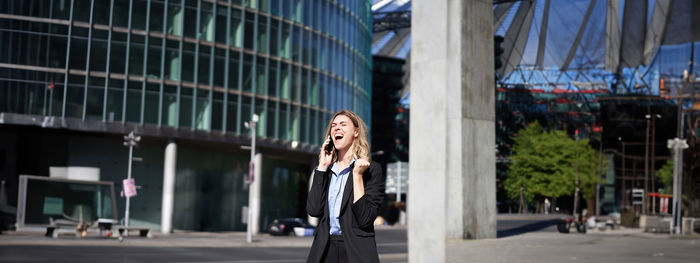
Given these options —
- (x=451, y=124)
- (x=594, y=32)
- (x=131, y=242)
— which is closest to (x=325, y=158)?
(x=451, y=124)

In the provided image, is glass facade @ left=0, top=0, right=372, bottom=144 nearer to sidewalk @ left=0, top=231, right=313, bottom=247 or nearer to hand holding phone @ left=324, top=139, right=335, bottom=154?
sidewalk @ left=0, top=231, right=313, bottom=247

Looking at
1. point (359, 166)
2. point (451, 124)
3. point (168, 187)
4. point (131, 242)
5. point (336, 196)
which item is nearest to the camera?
point (359, 166)

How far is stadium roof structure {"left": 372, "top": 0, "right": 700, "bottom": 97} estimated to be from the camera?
8856cm

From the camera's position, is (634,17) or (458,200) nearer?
(458,200)

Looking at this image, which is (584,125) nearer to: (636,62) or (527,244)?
(636,62)

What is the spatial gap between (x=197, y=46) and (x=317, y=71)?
36.4 feet

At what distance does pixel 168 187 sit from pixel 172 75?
7.47 meters

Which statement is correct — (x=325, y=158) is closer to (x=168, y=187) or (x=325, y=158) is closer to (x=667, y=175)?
(x=168, y=187)

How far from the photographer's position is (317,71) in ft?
191

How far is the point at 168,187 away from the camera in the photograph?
50.2 meters

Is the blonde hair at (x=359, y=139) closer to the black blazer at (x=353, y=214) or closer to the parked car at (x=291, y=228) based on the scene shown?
the black blazer at (x=353, y=214)

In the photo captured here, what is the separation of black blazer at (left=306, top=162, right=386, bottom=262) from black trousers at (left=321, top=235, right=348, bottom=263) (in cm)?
5

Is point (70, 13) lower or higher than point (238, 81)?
Result: higher

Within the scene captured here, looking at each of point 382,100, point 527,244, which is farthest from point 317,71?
point 382,100
